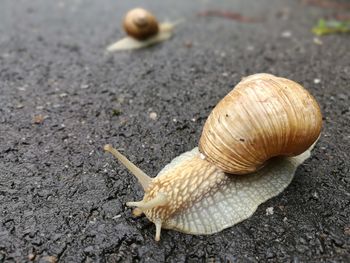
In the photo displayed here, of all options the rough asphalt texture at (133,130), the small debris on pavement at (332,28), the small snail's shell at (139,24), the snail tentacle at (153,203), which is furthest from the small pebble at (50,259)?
the small debris on pavement at (332,28)

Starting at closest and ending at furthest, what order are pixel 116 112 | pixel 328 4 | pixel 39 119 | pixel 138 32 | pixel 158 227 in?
pixel 158 227
pixel 39 119
pixel 116 112
pixel 138 32
pixel 328 4

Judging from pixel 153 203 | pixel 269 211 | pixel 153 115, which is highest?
pixel 153 203

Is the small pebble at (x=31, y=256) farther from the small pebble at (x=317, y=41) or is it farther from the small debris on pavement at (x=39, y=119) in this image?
the small pebble at (x=317, y=41)

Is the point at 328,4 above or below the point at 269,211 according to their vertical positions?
below

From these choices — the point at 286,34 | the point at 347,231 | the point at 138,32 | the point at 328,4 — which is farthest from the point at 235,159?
the point at 328,4

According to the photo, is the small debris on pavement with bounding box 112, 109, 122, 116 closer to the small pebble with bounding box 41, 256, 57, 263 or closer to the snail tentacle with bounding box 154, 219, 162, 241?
the snail tentacle with bounding box 154, 219, 162, 241

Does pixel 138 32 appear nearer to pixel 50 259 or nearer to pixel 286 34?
pixel 286 34

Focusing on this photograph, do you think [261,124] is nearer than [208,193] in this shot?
Yes
